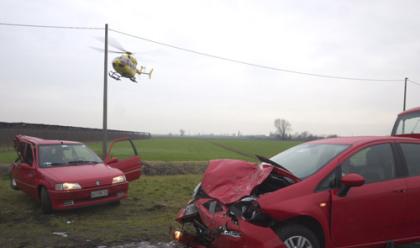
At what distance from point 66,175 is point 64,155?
50.4 inches

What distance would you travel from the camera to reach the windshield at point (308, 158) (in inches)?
206

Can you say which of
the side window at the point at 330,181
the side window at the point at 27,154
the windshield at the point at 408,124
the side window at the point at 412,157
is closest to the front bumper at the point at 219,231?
the side window at the point at 330,181

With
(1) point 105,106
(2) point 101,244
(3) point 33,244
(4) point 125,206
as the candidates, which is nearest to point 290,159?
(2) point 101,244

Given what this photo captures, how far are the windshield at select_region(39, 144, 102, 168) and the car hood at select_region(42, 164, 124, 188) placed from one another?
310 mm

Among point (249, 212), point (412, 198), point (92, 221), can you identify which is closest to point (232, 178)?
point (249, 212)

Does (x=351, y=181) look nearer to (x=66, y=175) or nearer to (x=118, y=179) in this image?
(x=118, y=179)

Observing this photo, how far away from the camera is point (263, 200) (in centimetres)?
456

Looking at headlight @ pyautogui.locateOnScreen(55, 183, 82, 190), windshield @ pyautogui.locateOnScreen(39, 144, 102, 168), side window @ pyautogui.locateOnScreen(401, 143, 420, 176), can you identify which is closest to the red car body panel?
side window @ pyautogui.locateOnScreen(401, 143, 420, 176)

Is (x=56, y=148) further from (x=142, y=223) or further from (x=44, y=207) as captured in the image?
(x=142, y=223)

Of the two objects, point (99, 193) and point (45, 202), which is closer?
point (45, 202)

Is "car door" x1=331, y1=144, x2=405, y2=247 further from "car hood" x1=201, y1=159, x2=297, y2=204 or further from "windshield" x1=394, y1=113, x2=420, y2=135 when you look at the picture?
"windshield" x1=394, y1=113, x2=420, y2=135

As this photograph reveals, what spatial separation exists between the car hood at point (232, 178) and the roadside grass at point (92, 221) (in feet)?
5.56

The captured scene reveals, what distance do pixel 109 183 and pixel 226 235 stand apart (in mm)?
4969

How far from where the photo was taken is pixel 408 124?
9.11 metres
